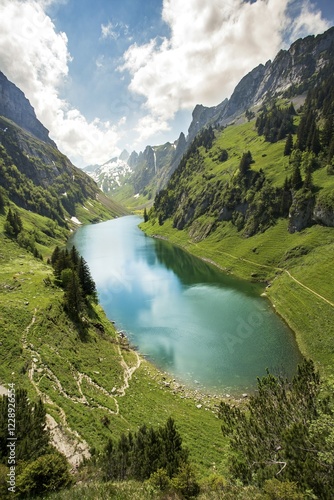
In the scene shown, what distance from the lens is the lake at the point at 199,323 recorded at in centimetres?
4553

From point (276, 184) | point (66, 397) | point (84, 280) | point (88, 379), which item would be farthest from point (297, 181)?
point (66, 397)

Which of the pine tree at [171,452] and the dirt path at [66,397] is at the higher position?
the pine tree at [171,452]

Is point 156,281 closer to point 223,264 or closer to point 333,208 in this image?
point 223,264

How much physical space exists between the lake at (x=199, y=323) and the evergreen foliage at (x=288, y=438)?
68.4 ft

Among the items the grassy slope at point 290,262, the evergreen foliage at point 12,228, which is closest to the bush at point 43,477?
the grassy slope at point 290,262

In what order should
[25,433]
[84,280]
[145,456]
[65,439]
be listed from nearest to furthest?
[25,433], [145,456], [65,439], [84,280]

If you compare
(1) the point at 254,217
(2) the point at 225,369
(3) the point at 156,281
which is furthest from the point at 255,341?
(1) the point at 254,217

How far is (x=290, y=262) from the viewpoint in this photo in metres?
86.2

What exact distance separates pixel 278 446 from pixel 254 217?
11043 cm

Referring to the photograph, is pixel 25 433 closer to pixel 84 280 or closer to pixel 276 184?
pixel 84 280

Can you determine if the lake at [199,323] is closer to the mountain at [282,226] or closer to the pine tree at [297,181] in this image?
the mountain at [282,226]

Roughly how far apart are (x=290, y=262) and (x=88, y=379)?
71.4 meters

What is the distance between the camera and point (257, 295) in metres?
77.5

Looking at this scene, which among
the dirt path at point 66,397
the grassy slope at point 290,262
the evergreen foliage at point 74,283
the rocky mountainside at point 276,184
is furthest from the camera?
the rocky mountainside at point 276,184
